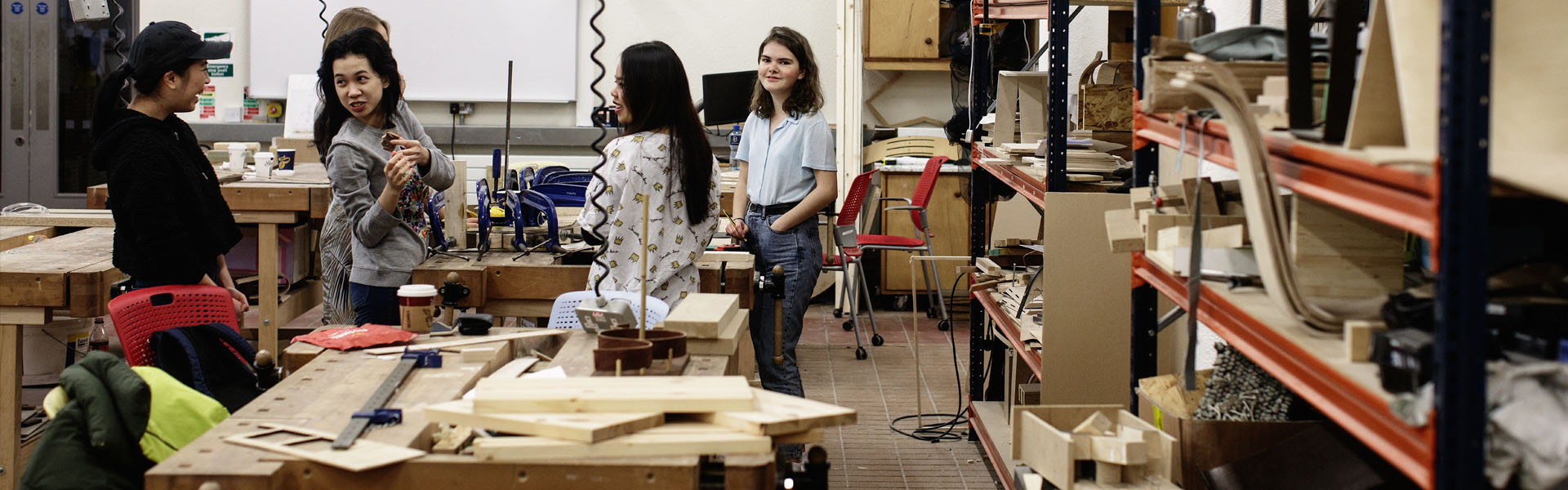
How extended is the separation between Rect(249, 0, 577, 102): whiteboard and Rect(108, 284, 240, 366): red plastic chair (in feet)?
17.8

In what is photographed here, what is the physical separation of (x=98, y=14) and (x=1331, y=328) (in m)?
8.07

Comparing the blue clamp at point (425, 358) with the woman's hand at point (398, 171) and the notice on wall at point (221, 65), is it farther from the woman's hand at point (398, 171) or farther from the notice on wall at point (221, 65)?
the notice on wall at point (221, 65)

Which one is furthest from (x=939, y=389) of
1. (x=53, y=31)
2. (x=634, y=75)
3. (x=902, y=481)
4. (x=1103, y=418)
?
(x=53, y=31)

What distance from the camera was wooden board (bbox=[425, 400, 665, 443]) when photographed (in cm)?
180

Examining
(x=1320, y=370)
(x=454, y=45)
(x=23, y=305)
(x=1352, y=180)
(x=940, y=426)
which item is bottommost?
(x=940, y=426)

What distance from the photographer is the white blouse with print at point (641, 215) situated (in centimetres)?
341

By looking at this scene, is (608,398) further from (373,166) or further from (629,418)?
(373,166)

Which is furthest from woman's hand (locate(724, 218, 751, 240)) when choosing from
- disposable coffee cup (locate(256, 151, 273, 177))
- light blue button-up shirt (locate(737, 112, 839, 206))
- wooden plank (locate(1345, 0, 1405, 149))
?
wooden plank (locate(1345, 0, 1405, 149))

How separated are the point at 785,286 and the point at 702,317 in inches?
67.7

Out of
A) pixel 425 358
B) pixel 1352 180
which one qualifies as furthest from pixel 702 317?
pixel 1352 180

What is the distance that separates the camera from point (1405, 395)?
1374mm

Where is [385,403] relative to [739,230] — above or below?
below

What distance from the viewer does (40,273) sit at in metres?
3.40

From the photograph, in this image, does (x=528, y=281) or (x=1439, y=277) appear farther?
(x=528, y=281)
